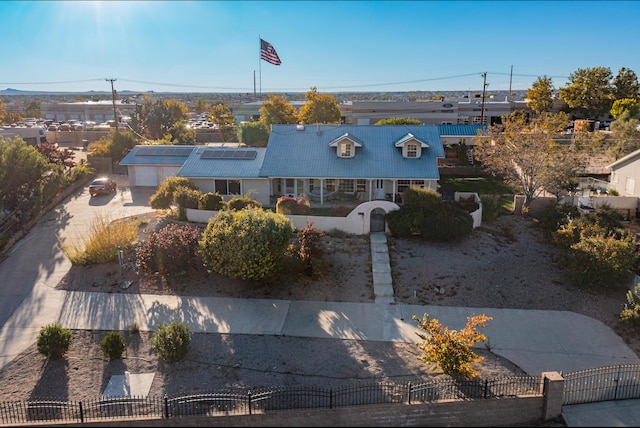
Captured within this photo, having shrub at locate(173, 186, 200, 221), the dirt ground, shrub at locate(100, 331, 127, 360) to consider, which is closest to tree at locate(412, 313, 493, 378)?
the dirt ground

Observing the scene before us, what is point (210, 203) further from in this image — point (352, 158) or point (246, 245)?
point (352, 158)

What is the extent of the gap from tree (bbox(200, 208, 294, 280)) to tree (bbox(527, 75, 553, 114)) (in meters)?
54.7

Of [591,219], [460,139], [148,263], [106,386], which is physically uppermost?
[460,139]

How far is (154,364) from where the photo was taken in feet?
50.5

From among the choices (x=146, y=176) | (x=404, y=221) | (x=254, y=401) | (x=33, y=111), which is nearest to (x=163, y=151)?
(x=146, y=176)

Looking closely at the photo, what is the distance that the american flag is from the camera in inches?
1650

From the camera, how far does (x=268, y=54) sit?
42250 mm

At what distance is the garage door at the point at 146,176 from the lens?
3769cm

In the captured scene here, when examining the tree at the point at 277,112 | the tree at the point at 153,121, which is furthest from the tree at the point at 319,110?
the tree at the point at 153,121

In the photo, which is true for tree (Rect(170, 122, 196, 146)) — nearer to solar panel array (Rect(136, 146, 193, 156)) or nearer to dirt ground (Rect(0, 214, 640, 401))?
solar panel array (Rect(136, 146, 193, 156))

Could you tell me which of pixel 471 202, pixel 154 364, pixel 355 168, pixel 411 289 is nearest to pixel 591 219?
pixel 471 202

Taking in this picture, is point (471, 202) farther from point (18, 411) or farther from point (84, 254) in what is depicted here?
point (18, 411)

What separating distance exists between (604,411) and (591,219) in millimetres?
13417

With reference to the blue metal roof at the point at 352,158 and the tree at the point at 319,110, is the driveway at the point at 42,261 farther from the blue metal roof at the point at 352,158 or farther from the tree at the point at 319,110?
the tree at the point at 319,110
